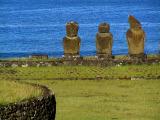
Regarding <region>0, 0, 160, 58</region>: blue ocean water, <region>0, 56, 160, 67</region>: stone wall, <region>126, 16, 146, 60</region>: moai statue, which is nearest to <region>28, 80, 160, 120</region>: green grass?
<region>0, 56, 160, 67</region>: stone wall

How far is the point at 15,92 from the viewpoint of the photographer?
672 inches

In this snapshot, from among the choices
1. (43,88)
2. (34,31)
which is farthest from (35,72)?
(34,31)

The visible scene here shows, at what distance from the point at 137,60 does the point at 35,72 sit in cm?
510

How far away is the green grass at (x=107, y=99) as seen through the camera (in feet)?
78.1

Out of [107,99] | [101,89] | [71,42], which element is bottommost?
[107,99]

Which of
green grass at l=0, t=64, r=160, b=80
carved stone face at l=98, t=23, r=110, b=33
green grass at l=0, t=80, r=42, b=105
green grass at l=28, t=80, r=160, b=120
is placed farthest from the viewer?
carved stone face at l=98, t=23, r=110, b=33

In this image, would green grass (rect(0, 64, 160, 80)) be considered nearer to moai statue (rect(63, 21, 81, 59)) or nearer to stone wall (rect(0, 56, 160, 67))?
stone wall (rect(0, 56, 160, 67))

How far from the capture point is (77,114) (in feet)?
78.7

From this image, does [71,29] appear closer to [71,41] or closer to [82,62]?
[71,41]

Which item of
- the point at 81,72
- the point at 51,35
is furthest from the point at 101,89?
the point at 51,35

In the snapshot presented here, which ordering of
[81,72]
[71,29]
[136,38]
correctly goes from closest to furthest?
[81,72]
[71,29]
[136,38]

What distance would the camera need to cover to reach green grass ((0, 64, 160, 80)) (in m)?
→ 32.4

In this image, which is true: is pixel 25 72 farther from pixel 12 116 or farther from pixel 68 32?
pixel 12 116

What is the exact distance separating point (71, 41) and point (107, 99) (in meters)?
9.99
